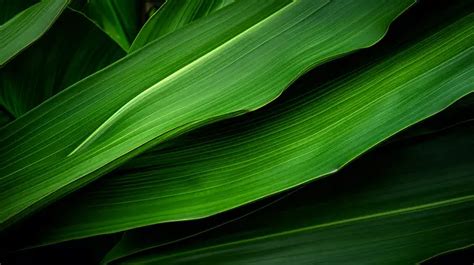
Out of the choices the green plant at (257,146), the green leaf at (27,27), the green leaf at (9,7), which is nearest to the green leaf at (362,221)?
the green plant at (257,146)

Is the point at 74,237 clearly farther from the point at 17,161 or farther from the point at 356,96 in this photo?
the point at 356,96

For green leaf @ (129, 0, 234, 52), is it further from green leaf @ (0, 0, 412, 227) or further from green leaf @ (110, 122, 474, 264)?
green leaf @ (110, 122, 474, 264)

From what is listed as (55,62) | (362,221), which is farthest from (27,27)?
(362,221)

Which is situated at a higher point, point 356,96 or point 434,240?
point 356,96

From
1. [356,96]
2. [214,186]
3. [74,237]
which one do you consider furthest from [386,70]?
[74,237]

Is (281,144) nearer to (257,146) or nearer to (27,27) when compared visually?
(257,146)
